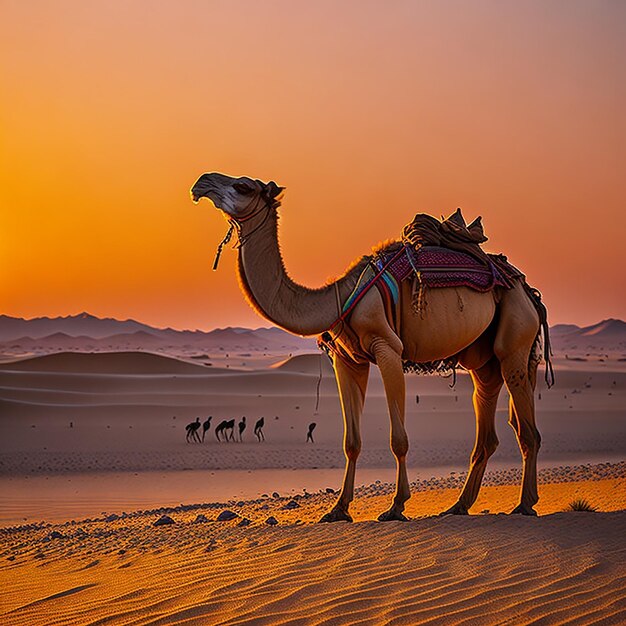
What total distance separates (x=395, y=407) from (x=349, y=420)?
24.1 inches

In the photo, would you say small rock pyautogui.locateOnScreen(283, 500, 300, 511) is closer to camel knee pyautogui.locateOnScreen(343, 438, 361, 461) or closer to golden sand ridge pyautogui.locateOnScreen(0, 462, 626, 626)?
golden sand ridge pyautogui.locateOnScreen(0, 462, 626, 626)

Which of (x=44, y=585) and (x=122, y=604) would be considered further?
(x=44, y=585)

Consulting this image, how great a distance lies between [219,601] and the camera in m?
5.53

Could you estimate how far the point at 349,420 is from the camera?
354 inches

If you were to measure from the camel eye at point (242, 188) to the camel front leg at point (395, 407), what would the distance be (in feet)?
6.23

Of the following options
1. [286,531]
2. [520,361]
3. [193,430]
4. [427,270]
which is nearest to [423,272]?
[427,270]

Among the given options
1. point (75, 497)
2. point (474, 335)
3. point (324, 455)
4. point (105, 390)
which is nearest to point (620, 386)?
point (105, 390)

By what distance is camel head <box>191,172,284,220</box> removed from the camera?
8.09 m

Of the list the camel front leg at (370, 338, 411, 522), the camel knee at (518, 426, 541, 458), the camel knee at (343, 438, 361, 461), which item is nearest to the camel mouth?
the camel front leg at (370, 338, 411, 522)

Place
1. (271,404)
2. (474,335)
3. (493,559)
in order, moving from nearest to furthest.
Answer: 1. (493,559)
2. (474,335)
3. (271,404)

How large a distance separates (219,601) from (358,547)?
1655 mm

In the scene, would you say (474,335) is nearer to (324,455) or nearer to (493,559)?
(493,559)

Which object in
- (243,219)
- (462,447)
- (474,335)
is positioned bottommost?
(462,447)

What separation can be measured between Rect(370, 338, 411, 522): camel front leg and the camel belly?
41 cm
